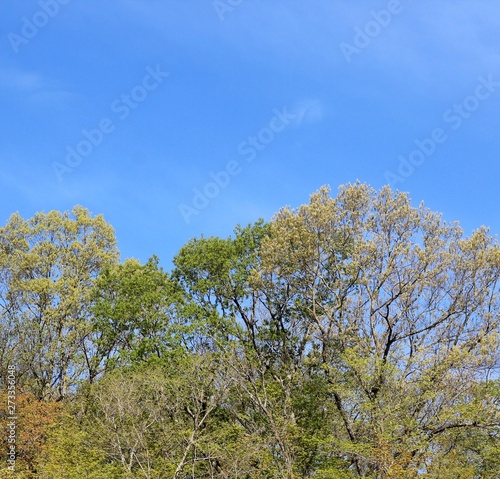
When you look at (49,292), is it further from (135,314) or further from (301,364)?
(301,364)

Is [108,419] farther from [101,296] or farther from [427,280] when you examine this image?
[427,280]

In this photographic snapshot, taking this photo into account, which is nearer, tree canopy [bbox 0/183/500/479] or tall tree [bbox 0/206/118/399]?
tree canopy [bbox 0/183/500/479]

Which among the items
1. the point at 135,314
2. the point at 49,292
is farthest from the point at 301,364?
the point at 49,292

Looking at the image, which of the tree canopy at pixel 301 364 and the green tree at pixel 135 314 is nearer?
the tree canopy at pixel 301 364

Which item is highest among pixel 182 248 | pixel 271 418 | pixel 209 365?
pixel 182 248

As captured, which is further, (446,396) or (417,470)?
(446,396)

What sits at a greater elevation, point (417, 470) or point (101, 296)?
point (101, 296)

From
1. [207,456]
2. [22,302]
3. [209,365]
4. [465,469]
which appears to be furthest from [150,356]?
[465,469]

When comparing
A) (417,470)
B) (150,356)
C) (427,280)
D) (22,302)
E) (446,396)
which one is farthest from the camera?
(22,302)

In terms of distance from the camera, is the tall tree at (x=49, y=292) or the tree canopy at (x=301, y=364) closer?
the tree canopy at (x=301, y=364)

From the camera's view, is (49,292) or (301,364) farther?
(49,292)

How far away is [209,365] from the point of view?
80.1 ft

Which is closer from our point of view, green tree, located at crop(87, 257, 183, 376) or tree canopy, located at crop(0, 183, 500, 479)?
tree canopy, located at crop(0, 183, 500, 479)

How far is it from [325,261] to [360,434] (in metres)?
6.43
